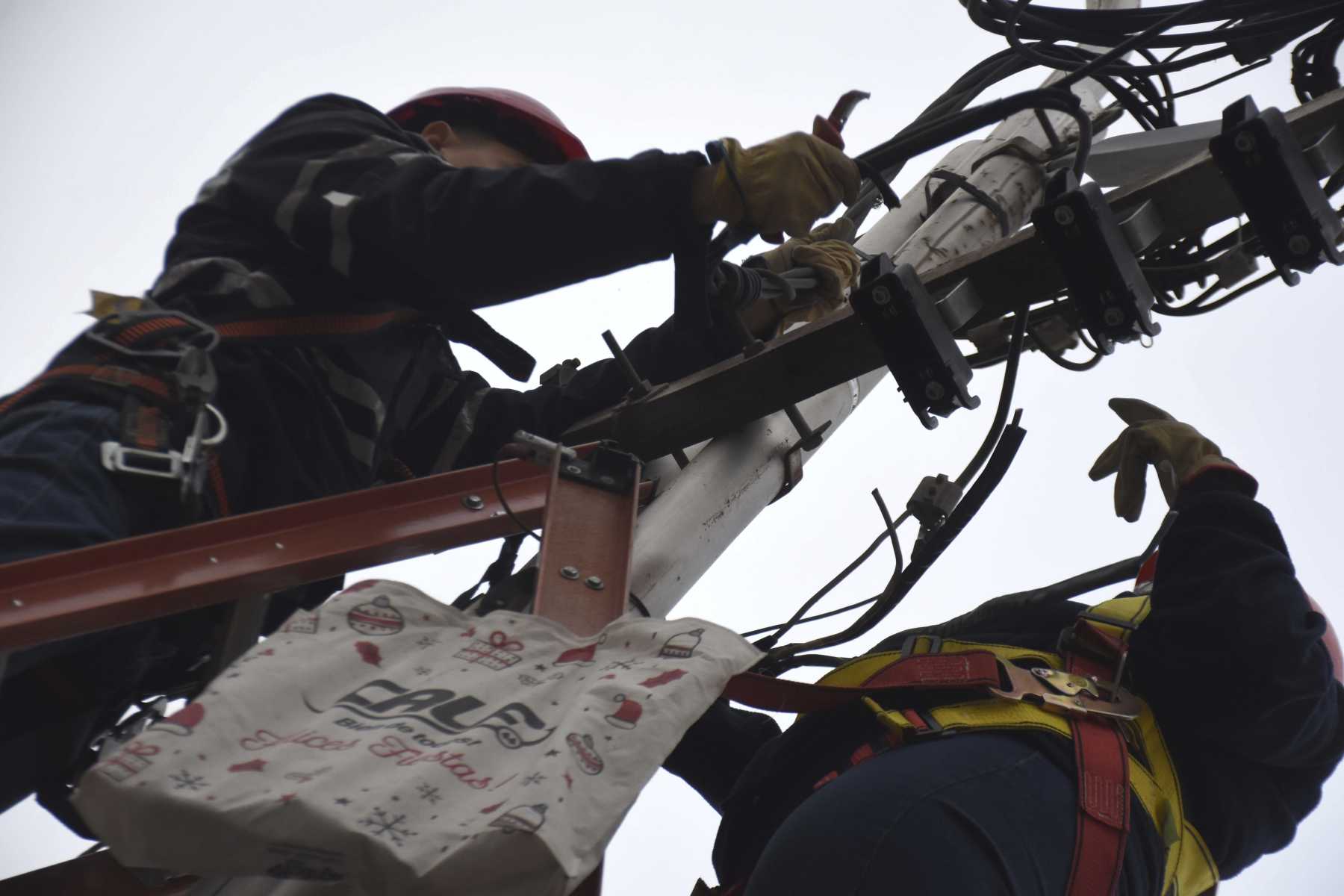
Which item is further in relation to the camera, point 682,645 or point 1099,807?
point 1099,807

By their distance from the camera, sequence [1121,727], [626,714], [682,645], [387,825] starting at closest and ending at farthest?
[387,825] → [626,714] → [682,645] → [1121,727]

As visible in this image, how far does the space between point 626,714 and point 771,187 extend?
1.26 m

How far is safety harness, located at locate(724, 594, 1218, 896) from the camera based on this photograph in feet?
8.08

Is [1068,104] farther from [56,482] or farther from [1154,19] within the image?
[56,482]

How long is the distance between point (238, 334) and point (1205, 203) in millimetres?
2115

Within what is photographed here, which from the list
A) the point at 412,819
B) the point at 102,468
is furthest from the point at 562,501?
the point at 412,819

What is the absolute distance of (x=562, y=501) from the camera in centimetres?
277

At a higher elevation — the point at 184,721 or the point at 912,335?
the point at 184,721

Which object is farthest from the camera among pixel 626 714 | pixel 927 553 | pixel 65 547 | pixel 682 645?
pixel 927 553

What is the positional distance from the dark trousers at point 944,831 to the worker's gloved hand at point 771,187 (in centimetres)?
109

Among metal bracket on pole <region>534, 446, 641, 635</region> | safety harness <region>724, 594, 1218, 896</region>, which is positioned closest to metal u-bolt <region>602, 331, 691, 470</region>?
metal bracket on pole <region>534, 446, 641, 635</region>

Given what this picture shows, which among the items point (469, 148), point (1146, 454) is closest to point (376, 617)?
point (469, 148)

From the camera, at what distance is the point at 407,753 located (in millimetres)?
1820

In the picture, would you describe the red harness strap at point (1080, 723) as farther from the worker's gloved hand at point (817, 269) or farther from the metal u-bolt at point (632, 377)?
the worker's gloved hand at point (817, 269)
